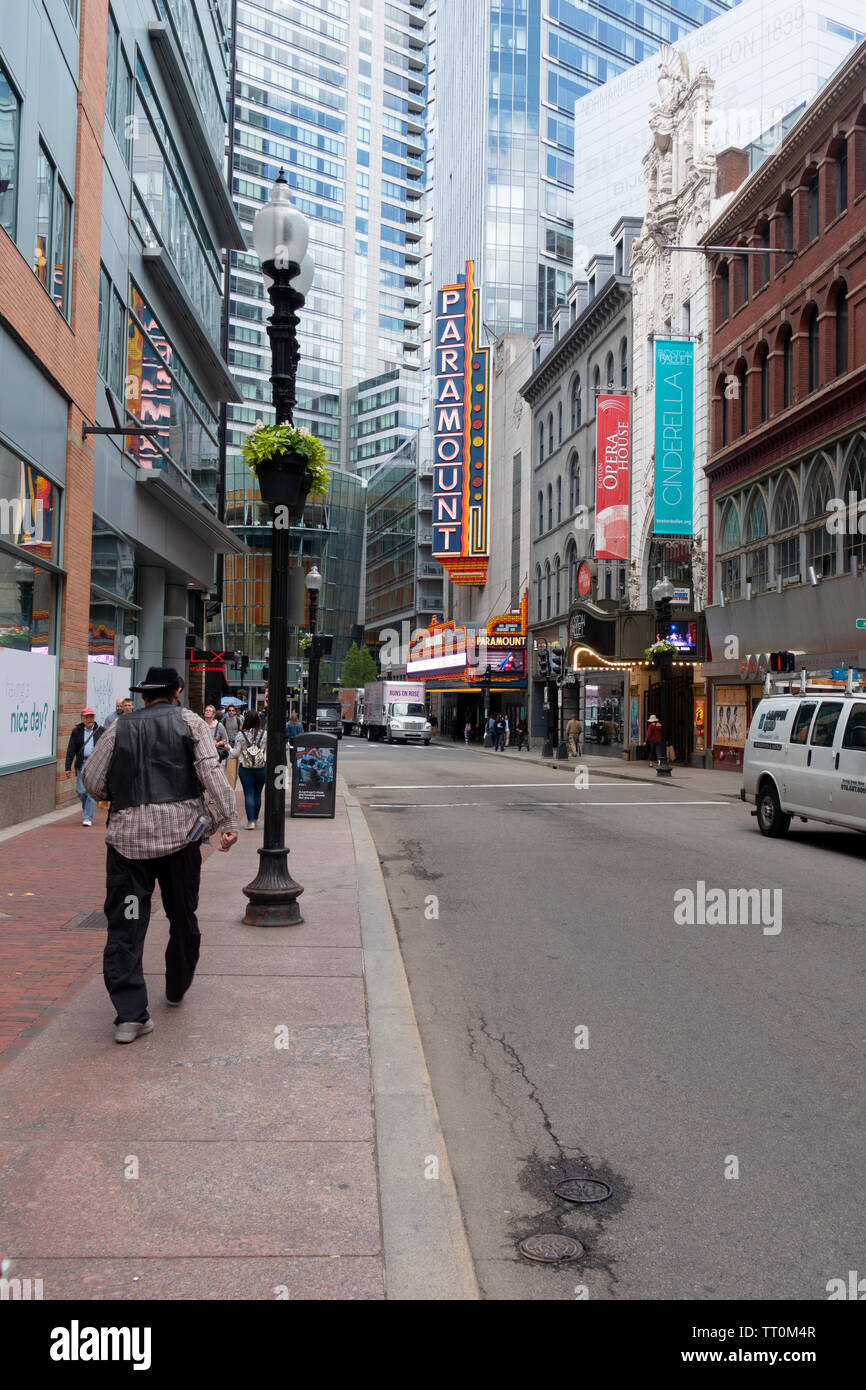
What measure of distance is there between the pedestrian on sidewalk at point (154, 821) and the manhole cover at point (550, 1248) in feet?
8.11

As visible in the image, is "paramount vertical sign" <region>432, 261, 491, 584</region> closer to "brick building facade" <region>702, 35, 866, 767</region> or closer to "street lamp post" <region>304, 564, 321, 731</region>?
"brick building facade" <region>702, 35, 866, 767</region>

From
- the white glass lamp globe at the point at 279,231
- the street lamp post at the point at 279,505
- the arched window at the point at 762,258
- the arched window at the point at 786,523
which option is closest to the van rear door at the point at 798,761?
the street lamp post at the point at 279,505

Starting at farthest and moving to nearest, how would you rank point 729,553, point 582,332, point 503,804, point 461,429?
1. point 461,429
2. point 582,332
3. point 729,553
4. point 503,804

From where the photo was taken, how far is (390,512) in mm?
94312

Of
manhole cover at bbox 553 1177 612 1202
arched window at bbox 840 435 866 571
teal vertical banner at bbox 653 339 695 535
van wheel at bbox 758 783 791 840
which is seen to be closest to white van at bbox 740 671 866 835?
van wheel at bbox 758 783 791 840

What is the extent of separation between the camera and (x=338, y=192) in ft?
385

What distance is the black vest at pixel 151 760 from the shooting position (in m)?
5.66

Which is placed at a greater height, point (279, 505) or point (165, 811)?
point (279, 505)

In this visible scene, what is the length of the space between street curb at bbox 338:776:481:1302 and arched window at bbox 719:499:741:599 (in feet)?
89.2

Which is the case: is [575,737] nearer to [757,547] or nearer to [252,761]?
[757,547]

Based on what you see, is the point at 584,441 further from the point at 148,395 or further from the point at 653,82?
the point at 653,82

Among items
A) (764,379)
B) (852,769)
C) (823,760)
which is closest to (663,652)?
(764,379)

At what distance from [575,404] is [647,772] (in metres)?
22.4

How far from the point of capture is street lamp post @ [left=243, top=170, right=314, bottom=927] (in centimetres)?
826
